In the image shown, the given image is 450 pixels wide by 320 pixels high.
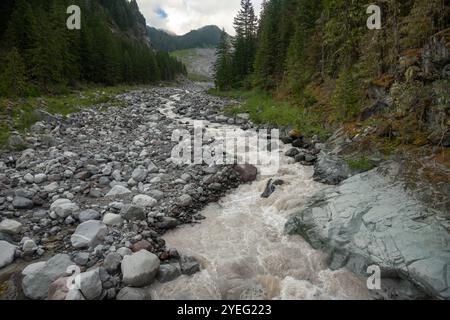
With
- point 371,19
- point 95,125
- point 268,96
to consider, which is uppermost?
point 371,19

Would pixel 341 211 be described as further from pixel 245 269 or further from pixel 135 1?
pixel 135 1

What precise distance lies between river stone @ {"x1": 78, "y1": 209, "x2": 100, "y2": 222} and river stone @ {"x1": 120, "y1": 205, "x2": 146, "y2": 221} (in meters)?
0.69

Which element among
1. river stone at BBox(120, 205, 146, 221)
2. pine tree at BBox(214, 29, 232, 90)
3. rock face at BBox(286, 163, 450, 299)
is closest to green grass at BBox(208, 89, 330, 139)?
rock face at BBox(286, 163, 450, 299)

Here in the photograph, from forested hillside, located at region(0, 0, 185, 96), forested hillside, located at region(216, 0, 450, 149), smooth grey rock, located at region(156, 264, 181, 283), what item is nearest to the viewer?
smooth grey rock, located at region(156, 264, 181, 283)

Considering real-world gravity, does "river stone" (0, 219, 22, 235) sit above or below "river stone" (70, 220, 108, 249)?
above

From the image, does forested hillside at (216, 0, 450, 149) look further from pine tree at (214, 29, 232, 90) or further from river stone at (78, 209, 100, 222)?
pine tree at (214, 29, 232, 90)

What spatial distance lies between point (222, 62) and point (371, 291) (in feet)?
153

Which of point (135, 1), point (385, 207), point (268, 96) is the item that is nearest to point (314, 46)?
point (268, 96)

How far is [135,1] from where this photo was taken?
A: 12644 centimetres

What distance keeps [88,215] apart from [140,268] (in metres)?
2.90

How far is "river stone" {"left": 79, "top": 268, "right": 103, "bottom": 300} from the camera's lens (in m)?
5.11

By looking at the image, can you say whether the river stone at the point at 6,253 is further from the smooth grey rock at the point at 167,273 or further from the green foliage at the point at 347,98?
the green foliage at the point at 347,98

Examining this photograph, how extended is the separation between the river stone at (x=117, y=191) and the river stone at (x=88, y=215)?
1298 millimetres

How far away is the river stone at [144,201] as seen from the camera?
27.7 ft
